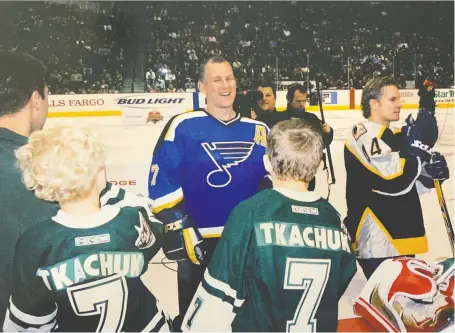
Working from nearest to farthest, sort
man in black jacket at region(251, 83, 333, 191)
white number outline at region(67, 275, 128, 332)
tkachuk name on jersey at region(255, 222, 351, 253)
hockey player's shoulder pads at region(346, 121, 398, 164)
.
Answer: tkachuk name on jersey at region(255, 222, 351, 253) → white number outline at region(67, 275, 128, 332) → man in black jacket at region(251, 83, 333, 191) → hockey player's shoulder pads at region(346, 121, 398, 164)

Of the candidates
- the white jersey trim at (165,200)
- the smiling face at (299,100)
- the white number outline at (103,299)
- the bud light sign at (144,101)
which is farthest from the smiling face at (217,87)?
the white number outline at (103,299)

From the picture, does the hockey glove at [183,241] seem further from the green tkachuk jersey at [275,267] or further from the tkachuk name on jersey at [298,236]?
the tkachuk name on jersey at [298,236]

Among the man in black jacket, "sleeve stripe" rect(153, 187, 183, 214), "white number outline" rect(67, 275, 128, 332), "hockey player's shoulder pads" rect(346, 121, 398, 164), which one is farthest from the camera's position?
"hockey player's shoulder pads" rect(346, 121, 398, 164)

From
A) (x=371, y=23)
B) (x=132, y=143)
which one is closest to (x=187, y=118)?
(x=132, y=143)

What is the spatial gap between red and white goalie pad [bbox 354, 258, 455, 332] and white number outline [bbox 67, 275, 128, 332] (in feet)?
3.22

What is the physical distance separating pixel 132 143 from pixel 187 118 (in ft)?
0.76

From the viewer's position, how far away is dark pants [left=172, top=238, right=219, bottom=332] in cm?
177

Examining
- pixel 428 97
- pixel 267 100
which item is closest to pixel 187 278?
pixel 267 100

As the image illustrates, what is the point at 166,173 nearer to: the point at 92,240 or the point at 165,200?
the point at 165,200

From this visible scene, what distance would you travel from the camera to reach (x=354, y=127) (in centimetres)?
193

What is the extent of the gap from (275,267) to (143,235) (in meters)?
0.42

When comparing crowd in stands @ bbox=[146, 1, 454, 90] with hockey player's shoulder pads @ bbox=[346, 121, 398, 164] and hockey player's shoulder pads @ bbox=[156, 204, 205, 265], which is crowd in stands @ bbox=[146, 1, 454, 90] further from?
hockey player's shoulder pads @ bbox=[156, 204, 205, 265]

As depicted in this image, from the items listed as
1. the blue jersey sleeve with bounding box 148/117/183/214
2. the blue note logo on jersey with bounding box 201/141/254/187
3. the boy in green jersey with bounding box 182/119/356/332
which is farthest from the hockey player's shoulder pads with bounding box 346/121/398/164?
the blue jersey sleeve with bounding box 148/117/183/214

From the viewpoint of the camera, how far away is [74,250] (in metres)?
1.35
